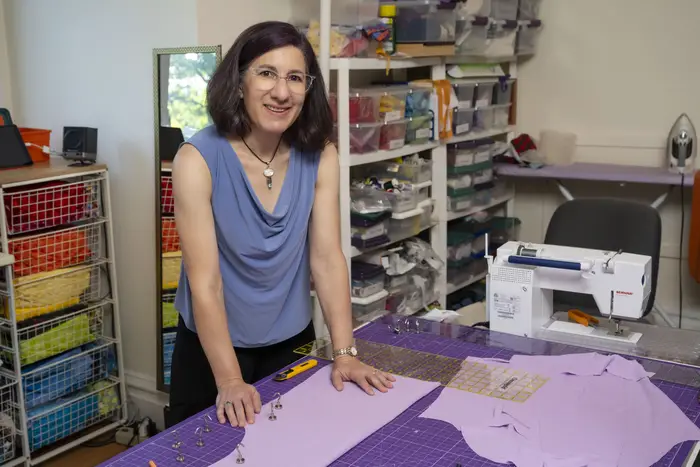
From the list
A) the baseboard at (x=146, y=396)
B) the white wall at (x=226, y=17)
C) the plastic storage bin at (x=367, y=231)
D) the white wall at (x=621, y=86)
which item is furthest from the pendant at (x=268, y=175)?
the white wall at (x=621, y=86)

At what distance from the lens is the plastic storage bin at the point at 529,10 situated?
379cm

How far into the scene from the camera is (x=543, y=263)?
1912 mm

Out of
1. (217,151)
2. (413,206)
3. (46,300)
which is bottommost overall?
(46,300)

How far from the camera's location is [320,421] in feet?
4.79

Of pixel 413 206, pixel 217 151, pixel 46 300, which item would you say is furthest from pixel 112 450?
pixel 217 151

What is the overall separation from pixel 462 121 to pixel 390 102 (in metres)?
0.63

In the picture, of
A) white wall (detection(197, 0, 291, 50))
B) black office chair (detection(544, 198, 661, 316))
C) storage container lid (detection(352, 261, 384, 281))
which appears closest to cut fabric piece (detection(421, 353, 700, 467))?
black office chair (detection(544, 198, 661, 316))

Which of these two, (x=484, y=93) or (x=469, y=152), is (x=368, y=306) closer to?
(x=469, y=152)

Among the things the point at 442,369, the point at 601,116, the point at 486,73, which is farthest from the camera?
the point at 601,116

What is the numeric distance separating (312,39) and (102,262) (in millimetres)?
1121

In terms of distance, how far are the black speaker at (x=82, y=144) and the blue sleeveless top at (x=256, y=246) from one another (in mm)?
1156

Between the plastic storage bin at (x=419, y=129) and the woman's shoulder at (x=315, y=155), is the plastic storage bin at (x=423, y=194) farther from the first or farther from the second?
the woman's shoulder at (x=315, y=155)

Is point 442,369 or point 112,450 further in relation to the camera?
point 112,450

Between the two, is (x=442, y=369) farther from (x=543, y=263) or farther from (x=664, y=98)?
(x=664, y=98)
